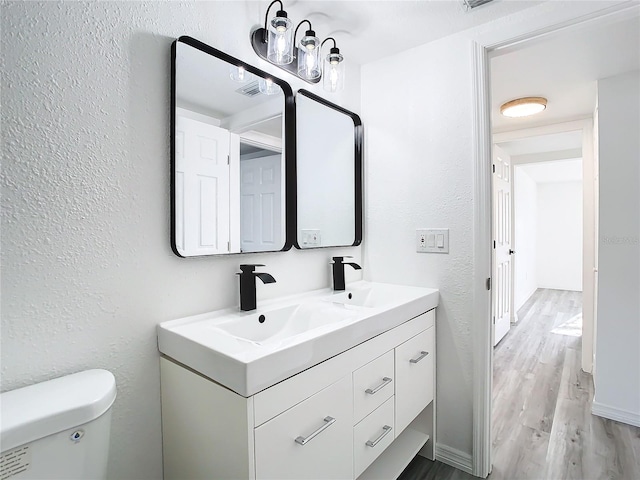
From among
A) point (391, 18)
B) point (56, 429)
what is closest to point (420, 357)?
point (56, 429)

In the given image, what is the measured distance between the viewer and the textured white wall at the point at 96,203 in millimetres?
898

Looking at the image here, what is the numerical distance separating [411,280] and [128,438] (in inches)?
55.1

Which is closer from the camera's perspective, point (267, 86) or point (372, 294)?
point (267, 86)

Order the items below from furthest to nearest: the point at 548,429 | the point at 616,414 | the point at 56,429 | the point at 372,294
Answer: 1. the point at 616,414
2. the point at 548,429
3. the point at 372,294
4. the point at 56,429

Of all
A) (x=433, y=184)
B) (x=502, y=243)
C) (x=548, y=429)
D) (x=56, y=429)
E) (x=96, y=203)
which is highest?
(x=433, y=184)

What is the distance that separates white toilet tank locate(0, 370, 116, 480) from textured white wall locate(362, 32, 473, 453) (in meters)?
1.44

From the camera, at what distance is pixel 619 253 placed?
212 cm

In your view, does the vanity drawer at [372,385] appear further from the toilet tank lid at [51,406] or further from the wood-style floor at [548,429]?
the toilet tank lid at [51,406]

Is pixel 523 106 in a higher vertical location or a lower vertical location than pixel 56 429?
higher

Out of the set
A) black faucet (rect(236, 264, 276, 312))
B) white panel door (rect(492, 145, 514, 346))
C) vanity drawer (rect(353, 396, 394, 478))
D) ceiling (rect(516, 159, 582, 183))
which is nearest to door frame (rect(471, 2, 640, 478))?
vanity drawer (rect(353, 396, 394, 478))

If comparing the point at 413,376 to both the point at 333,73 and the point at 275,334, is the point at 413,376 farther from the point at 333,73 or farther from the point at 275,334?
the point at 333,73

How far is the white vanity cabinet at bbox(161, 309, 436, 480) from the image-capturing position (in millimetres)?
920

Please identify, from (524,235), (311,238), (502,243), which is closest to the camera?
(311,238)

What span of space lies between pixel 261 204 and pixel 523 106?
91.6 inches
